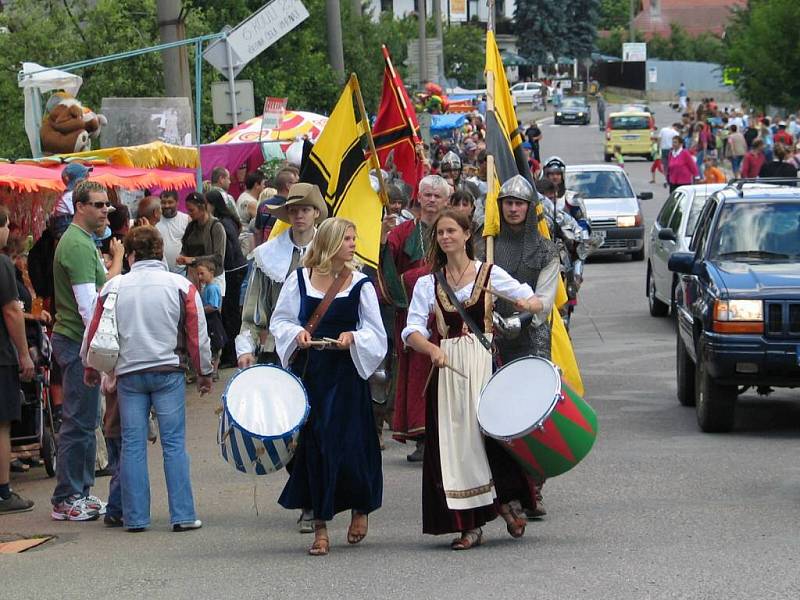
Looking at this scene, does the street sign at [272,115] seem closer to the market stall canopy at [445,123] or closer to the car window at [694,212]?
the car window at [694,212]

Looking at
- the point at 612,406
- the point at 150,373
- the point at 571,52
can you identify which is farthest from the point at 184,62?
the point at 571,52

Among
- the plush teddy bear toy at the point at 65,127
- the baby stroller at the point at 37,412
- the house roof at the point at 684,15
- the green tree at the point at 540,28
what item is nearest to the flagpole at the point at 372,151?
the baby stroller at the point at 37,412

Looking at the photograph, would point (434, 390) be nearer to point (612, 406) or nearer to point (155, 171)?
point (612, 406)

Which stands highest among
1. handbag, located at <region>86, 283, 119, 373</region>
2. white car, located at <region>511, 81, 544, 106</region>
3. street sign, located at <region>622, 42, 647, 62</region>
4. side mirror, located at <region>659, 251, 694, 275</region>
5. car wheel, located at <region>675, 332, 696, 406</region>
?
handbag, located at <region>86, 283, 119, 373</region>

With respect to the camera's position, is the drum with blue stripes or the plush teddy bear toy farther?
the plush teddy bear toy

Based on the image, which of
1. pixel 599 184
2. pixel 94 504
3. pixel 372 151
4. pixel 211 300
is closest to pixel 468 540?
pixel 94 504

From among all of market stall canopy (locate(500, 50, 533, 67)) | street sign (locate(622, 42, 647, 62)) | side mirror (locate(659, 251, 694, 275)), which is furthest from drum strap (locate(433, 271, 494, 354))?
market stall canopy (locate(500, 50, 533, 67))

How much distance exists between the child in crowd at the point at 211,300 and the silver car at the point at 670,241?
214 inches

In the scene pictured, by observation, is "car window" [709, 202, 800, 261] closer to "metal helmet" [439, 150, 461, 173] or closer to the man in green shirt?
the man in green shirt

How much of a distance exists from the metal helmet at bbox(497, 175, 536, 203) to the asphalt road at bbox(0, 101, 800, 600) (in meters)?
1.84

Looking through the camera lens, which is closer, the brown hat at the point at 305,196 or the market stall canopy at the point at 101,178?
the brown hat at the point at 305,196

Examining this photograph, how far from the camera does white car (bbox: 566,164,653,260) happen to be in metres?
26.6

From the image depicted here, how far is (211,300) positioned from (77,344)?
18.6 ft

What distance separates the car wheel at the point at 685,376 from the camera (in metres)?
13.3
